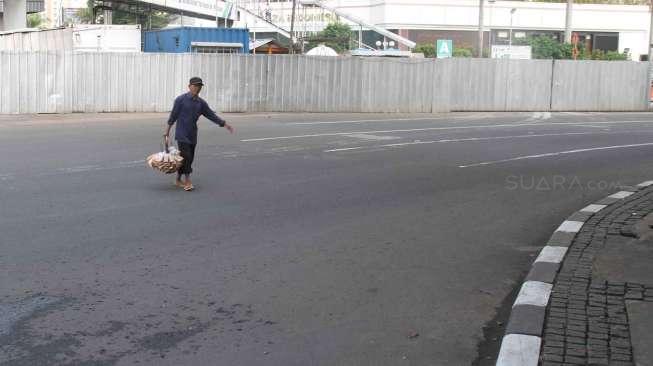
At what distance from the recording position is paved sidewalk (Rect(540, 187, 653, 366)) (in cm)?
491

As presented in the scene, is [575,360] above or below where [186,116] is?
below

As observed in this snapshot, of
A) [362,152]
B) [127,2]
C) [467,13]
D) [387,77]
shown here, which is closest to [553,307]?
[362,152]

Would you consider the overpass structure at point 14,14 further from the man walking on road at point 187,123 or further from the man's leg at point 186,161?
the man's leg at point 186,161

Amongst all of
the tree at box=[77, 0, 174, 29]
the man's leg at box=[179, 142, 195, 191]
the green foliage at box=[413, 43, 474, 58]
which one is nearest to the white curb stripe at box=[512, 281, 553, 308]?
the man's leg at box=[179, 142, 195, 191]

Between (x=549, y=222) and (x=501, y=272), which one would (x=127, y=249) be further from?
(x=549, y=222)

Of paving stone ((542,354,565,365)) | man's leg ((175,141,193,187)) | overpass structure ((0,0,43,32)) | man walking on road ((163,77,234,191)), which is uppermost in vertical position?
overpass structure ((0,0,43,32))

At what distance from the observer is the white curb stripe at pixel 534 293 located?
5.90 meters

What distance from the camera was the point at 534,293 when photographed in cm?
614

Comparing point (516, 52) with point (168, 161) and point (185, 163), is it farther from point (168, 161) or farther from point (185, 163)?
point (168, 161)

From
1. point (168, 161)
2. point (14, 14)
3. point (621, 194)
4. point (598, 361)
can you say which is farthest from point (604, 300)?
point (14, 14)

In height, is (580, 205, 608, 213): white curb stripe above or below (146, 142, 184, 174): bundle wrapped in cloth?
below

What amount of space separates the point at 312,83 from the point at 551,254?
68.8 feet

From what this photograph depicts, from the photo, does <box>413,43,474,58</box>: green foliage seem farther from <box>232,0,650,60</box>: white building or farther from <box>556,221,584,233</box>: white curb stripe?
<box>556,221,584,233</box>: white curb stripe

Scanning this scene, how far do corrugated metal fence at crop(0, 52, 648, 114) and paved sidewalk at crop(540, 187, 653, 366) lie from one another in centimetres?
1916
